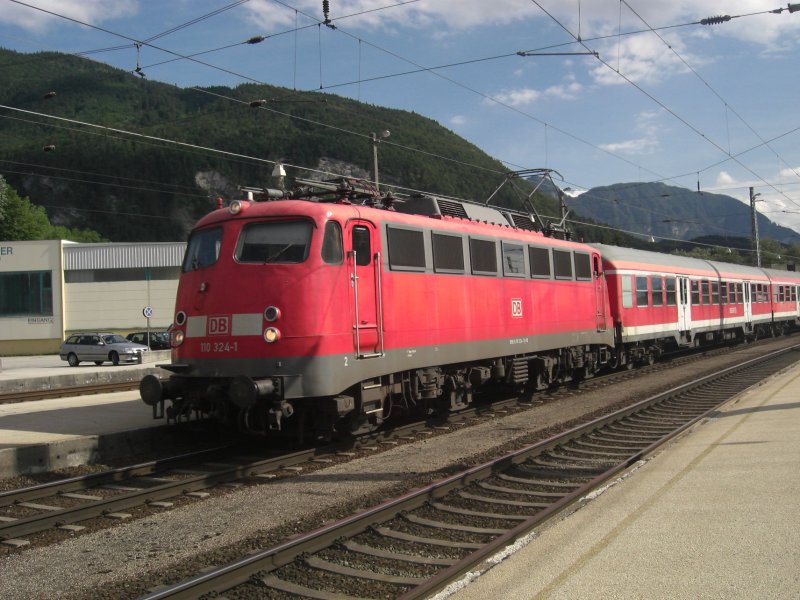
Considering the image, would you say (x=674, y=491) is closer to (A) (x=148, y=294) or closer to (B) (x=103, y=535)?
(B) (x=103, y=535)

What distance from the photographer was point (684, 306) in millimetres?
25547

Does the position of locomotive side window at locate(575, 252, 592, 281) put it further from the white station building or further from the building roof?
the building roof

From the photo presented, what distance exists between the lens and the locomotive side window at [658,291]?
23.1 metres

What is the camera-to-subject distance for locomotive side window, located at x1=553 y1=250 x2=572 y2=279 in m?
15.6

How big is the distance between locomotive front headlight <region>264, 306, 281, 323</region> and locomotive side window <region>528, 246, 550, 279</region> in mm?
6884

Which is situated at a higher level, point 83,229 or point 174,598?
point 83,229

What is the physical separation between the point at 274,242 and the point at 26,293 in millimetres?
43626

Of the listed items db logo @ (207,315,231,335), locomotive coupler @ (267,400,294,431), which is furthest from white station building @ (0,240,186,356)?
locomotive coupler @ (267,400,294,431)

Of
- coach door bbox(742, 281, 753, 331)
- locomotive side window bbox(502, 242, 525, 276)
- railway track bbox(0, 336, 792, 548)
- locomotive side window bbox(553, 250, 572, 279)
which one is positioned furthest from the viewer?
coach door bbox(742, 281, 753, 331)

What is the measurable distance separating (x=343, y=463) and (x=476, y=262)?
15.0ft

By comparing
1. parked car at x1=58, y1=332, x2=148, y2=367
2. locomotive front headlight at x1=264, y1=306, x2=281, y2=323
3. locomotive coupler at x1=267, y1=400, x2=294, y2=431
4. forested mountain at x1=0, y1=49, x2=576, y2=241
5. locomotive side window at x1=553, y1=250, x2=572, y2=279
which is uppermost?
forested mountain at x1=0, y1=49, x2=576, y2=241

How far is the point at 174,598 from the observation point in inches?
183

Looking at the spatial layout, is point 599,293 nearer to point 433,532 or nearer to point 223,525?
point 433,532

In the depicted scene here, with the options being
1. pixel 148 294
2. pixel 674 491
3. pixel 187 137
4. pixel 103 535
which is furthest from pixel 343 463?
pixel 187 137
